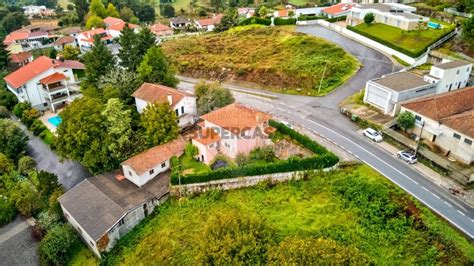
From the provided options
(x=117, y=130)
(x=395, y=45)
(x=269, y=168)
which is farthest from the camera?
(x=395, y=45)

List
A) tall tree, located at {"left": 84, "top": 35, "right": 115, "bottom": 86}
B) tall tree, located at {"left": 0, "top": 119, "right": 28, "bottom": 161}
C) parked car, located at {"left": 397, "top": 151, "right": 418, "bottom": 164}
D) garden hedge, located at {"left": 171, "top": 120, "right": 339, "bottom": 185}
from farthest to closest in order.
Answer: tall tree, located at {"left": 84, "top": 35, "right": 115, "bottom": 86}, tall tree, located at {"left": 0, "top": 119, "right": 28, "bottom": 161}, parked car, located at {"left": 397, "top": 151, "right": 418, "bottom": 164}, garden hedge, located at {"left": 171, "top": 120, "right": 339, "bottom": 185}

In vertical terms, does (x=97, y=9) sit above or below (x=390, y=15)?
below

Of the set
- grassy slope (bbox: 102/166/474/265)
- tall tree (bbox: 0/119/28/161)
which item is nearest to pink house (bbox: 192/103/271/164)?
grassy slope (bbox: 102/166/474/265)

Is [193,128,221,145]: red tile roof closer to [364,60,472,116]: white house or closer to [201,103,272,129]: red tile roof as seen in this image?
[201,103,272,129]: red tile roof

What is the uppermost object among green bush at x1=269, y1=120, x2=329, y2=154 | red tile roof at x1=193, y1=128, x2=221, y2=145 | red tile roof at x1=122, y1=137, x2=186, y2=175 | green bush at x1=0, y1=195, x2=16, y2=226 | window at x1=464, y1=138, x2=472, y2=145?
window at x1=464, y1=138, x2=472, y2=145

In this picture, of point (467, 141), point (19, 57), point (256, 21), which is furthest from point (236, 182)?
point (19, 57)

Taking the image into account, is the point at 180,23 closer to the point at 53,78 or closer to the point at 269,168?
the point at 53,78
